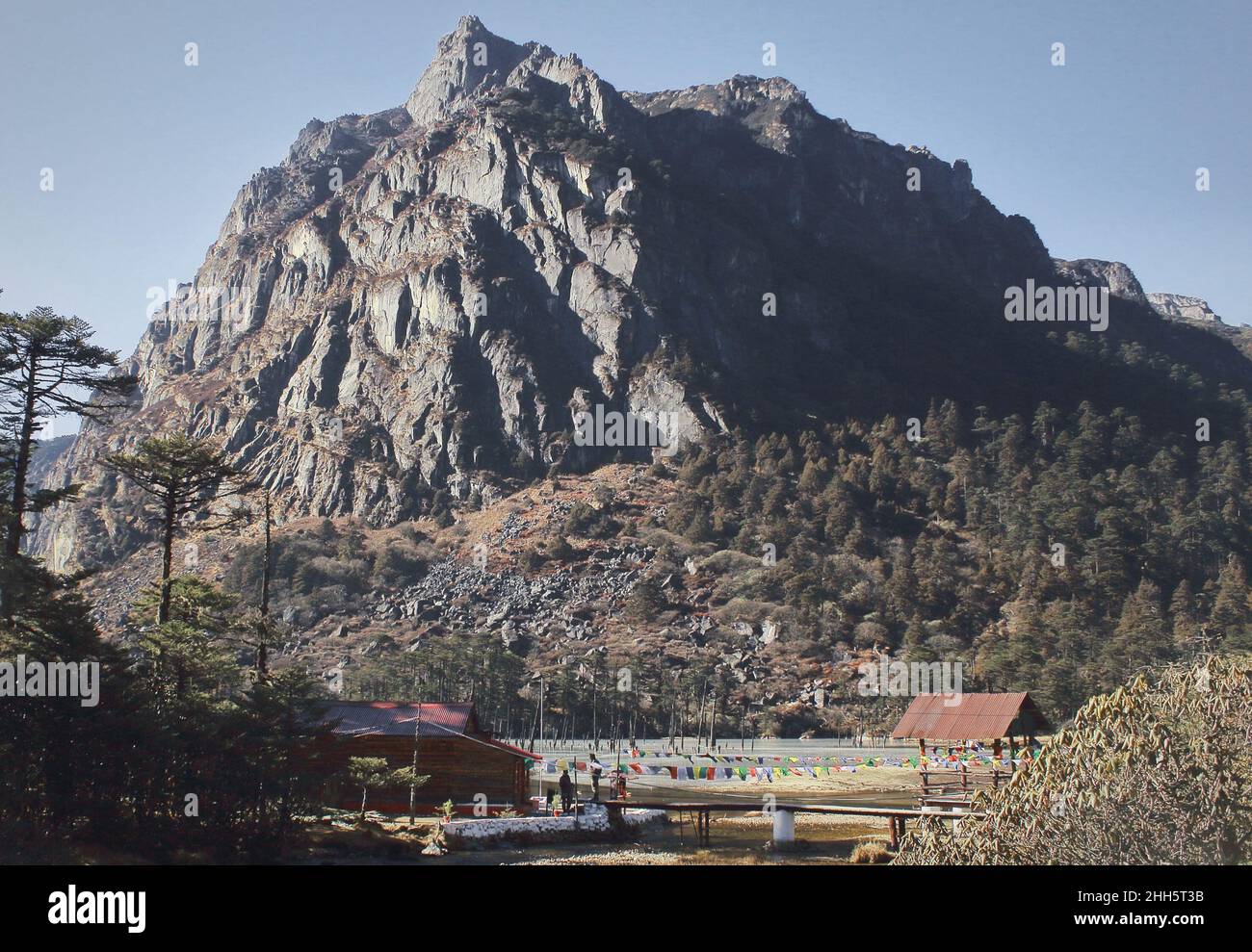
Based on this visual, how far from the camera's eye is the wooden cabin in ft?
129

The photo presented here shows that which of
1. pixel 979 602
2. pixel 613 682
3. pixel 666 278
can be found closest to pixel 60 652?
pixel 613 682

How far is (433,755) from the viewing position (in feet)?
130

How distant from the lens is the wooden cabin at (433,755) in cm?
3919

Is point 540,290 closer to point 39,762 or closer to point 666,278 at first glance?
point 666,278

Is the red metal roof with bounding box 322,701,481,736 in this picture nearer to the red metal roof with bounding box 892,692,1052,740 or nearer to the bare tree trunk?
the bare tree trunk

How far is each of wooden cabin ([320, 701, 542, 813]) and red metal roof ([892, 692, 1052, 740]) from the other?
14498 millimetres

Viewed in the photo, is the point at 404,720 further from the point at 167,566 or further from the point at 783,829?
the point at 783,829

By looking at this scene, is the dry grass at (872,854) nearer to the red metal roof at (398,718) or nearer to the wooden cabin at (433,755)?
the wooden cabin at (433,755)

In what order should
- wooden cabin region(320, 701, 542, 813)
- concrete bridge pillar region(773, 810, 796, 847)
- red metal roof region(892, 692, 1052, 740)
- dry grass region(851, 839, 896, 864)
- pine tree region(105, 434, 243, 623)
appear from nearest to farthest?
dry grass region(851, 839, 896, 864), concrete bridge pillar region(773, 810, 796, 847), pine tree region(105, 434, 243, 623), red metal roof region(892, 692, 1052, 740), wooden cabin region(320, 701, 542, 813)

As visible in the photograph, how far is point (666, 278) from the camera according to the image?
196 meters

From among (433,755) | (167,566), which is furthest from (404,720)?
(167,566)

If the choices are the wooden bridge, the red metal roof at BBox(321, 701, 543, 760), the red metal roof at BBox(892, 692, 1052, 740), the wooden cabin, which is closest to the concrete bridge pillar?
the wooden bridge

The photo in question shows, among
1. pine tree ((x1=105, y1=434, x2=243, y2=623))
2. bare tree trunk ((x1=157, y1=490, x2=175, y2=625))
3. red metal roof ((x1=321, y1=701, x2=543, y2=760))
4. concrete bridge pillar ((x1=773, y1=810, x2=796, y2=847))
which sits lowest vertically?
concrete bridge pillar ((x1=773, y1=810, x2=796, y2=847))
